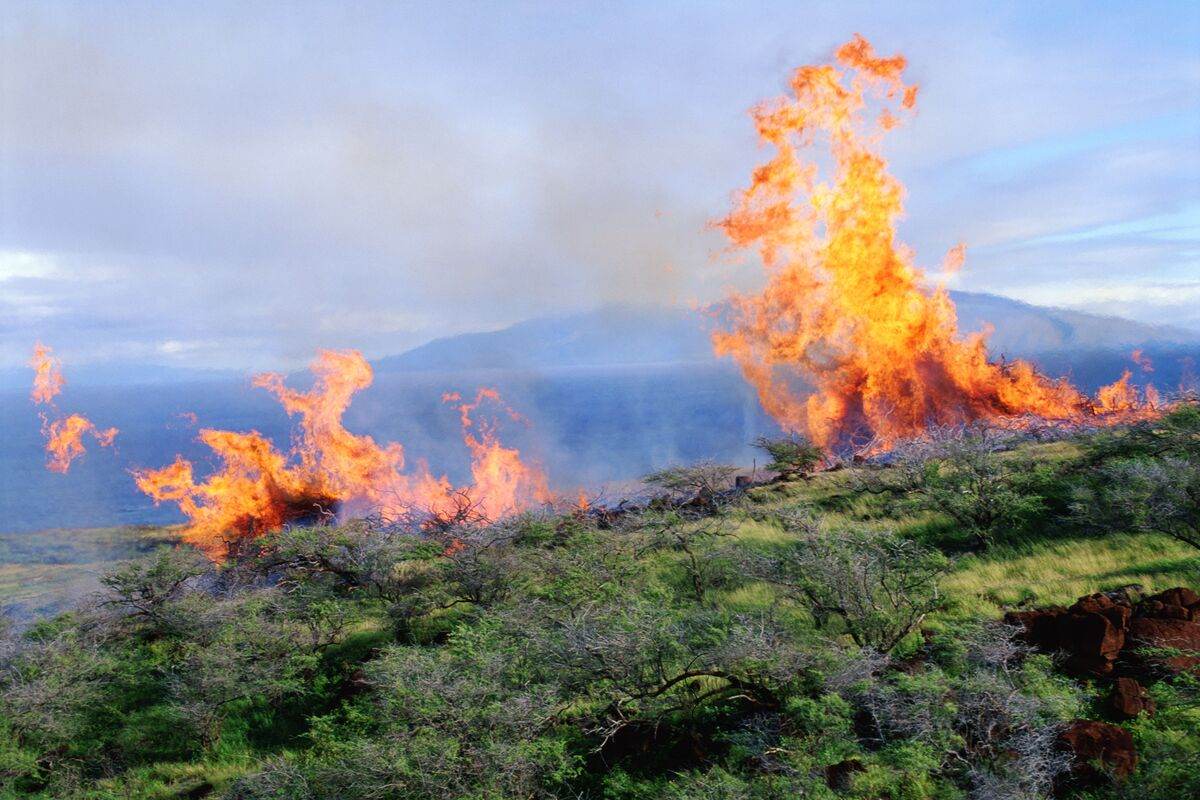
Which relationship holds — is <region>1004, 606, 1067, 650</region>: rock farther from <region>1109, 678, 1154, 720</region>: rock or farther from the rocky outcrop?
<region>1109, 678, 1154, 720</region>: rock

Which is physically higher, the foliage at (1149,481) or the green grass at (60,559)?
the foliage at (1149,481)

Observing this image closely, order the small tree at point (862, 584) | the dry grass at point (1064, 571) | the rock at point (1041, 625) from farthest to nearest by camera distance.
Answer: the dry grass at point (1064, 571), the small tree at point (862, 584), the rock at point (1041, 625)

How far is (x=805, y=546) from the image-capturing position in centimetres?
1515

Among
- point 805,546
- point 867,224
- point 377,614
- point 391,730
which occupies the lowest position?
point 377,614

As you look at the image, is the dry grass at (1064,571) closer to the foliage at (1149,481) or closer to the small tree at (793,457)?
the foliage at (1149,481)

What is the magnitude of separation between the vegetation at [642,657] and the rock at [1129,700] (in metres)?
0.20

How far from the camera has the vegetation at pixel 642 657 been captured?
30.5 feet

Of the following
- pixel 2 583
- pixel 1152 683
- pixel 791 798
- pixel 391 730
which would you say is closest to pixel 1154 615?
pixel 1152 683

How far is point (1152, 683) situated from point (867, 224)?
110 ft

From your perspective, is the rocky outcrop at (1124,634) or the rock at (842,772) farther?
the rocky outcrop at (1124,634)

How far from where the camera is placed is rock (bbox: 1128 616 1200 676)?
10398mm

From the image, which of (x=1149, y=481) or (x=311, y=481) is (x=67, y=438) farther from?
(x=1149, y=481)

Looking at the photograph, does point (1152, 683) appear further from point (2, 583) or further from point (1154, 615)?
point (2, 583)

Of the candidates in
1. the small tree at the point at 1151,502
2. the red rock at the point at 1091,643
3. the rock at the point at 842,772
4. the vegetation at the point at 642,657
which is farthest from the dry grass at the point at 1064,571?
the rock at the point at 842,772
